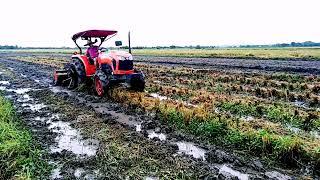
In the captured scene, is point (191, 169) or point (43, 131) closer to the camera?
point (191, 169)

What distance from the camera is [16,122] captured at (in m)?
8.78

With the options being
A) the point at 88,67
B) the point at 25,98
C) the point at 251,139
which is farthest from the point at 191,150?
the point at 88,67

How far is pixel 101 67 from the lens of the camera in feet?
43.3

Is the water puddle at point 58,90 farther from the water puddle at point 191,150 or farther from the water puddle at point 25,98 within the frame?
the water puddle at point 191,150

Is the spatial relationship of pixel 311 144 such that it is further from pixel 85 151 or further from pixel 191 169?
pixel 85 151

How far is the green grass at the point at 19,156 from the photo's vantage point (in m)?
5.57

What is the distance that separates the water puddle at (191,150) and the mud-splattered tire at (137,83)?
5982mm

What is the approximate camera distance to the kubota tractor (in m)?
12.6

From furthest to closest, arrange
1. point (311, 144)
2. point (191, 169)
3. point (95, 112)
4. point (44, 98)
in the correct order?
point (44, 98)
point (95, 112)
point (311, 144)
point (191, 169)

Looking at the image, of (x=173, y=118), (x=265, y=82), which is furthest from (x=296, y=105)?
(x=265, y=82)

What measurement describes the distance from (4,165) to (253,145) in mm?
4300

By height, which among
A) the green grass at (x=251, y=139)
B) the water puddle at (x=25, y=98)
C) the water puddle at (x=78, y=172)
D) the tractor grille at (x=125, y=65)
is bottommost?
the water puddle at (x=25, y=98)

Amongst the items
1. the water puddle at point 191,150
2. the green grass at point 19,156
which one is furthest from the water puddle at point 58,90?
the water puddle at point 191,150

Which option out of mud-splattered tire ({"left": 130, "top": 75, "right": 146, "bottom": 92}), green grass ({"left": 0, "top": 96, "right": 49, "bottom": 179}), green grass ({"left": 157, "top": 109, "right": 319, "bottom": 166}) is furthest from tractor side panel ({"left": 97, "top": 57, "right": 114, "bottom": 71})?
green grass ({"left": 0, "top": 96, "right": 49, "bottom": 179})
